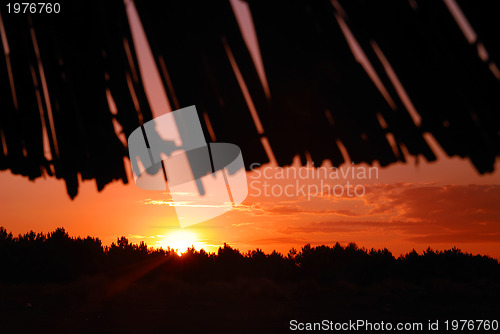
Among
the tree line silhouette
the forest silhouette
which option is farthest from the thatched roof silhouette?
the tree line silhouette

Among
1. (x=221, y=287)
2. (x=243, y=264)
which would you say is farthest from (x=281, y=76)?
(x=243, y=264)

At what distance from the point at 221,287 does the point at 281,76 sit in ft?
14.3

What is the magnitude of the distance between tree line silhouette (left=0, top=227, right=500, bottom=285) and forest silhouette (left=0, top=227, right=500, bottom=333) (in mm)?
17

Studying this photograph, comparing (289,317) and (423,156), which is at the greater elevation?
(423,156)

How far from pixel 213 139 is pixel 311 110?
0.59 m

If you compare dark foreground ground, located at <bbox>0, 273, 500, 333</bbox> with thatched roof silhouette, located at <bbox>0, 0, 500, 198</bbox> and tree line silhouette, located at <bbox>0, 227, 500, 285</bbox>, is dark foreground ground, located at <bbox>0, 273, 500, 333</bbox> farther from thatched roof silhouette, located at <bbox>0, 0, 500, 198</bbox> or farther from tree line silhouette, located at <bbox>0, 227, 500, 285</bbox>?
thatched roof silhouette, located at <bbox>0, 0, 500, 198</bbox>

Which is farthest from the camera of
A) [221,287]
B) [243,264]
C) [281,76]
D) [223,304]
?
[243,264]

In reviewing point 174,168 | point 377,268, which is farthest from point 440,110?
point 377,268

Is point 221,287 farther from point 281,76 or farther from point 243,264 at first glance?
point 281,76

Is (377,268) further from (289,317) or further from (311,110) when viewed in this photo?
(311,110)

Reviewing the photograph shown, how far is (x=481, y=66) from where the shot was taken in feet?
5.88

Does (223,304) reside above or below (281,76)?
below

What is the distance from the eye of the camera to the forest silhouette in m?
4.42

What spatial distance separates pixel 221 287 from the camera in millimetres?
5980
